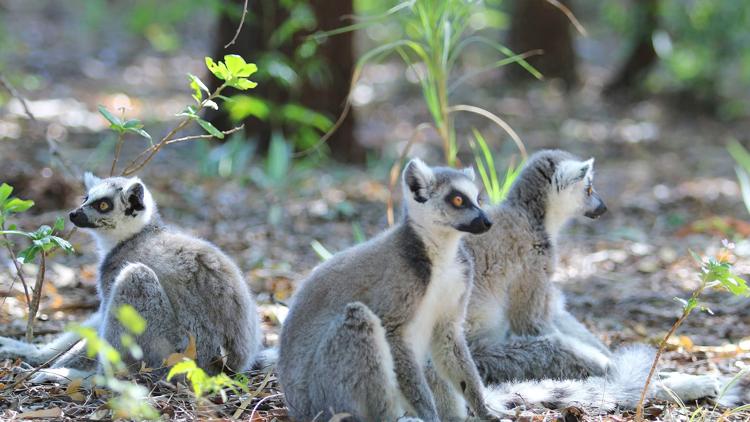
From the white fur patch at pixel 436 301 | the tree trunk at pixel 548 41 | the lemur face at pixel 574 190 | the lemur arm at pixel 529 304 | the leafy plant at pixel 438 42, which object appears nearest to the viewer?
the white fur patch at pixel 436 301

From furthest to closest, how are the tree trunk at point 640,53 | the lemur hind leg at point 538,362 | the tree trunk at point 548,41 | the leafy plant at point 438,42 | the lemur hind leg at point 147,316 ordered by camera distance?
1. the tree trunk at point 548,41
2. the tree trunk at point 640,53
3. the leafy plant at point 438,42
4. the lemur hind leg at point 538,362
5. the lemur hind leg at point 147,316

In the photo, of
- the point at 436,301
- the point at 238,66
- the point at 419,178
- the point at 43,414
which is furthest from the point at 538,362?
the point at 43,414

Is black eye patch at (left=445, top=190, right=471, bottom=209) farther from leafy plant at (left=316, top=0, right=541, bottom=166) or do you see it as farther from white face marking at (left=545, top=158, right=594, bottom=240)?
leafy plant at (left=316, top=0, right=541, bottom=166)

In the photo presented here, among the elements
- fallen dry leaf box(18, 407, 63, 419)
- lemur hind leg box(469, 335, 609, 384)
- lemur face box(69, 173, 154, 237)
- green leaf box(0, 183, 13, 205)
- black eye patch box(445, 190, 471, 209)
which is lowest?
lemur hind leg box(469, 335, 609, 384)

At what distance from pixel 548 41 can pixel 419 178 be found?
1303 centimetres

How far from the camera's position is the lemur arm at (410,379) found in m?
3.57

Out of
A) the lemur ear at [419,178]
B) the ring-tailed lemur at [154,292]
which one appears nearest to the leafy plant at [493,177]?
the lemur ear at [419,178]

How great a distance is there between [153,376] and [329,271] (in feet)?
3.44

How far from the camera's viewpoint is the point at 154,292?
410 centimetres

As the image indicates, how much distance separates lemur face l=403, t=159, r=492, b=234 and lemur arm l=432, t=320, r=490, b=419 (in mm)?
441

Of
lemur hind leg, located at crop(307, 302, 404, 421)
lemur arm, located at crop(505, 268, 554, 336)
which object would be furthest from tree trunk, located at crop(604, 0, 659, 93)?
lemur hind leg, located at crop(307, 302, 404, 421)

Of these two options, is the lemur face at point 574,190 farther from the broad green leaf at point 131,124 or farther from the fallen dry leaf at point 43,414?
the fallen dry leaf at point 43,414

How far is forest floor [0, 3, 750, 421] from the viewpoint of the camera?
4.98m

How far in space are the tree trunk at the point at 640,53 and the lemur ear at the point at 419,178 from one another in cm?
1162
